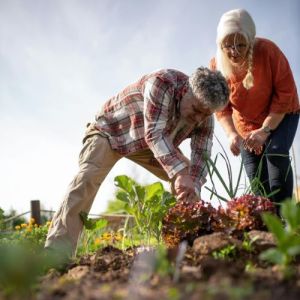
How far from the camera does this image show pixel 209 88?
2430mm

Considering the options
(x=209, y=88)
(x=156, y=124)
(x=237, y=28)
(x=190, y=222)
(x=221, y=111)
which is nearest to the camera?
(x=190, y=222)

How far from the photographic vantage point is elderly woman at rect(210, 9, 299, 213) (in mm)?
2793

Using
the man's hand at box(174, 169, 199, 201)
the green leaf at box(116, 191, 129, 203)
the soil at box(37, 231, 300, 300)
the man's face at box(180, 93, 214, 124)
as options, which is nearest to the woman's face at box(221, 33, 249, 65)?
the man's face at box(180, 93, 214, 124)

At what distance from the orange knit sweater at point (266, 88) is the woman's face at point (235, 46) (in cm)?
19

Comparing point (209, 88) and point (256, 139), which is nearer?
point (209, 88)

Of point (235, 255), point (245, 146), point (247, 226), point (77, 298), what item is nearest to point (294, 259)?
point (235, 255)

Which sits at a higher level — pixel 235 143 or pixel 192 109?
pixel 192 109

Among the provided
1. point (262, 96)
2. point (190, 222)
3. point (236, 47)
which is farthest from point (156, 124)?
point (262, 96)

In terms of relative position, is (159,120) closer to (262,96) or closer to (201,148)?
(201,148)

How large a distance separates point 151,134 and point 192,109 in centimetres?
29

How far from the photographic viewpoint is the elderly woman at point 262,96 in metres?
2.79

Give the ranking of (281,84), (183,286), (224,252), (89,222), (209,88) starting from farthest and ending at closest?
(281,84) < (89,222) < (209,88) < (224,252) < (183,286)

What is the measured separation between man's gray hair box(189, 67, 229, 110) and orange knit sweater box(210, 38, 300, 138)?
528mm

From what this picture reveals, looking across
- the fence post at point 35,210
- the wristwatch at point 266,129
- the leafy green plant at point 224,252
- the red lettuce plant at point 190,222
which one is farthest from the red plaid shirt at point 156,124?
the fence post at point 35,210
